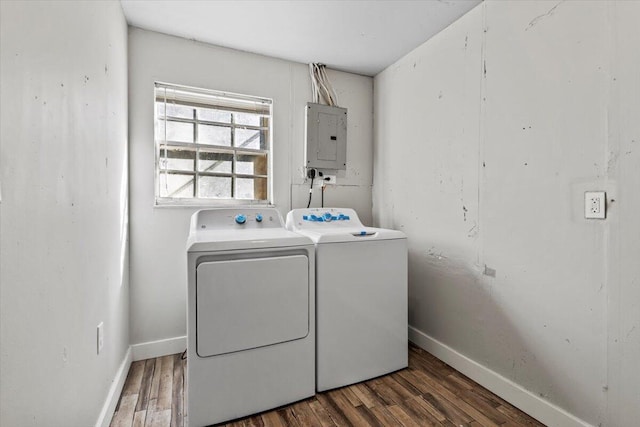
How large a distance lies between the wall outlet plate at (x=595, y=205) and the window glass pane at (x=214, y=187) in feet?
7.36

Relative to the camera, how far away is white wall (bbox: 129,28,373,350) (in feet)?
7.02

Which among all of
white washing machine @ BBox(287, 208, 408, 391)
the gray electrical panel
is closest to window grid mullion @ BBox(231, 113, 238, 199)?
→ the gray electrical panel

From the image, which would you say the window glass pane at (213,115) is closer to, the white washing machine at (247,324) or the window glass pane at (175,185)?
the window glass pane at (175,185)

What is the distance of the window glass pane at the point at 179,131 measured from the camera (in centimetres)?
230

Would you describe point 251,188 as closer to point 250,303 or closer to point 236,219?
point 236,219

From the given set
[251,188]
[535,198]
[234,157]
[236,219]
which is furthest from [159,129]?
[535,198]

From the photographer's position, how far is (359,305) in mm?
1849

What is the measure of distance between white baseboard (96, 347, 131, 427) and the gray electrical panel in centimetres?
191

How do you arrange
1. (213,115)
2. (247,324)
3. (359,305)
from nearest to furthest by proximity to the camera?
1. (247,324)
2. (359,305)
3. (213,115)

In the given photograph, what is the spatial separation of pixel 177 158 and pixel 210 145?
10.5 inches

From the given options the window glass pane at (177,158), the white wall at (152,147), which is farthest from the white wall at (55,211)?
the window glass pane at (177,158)

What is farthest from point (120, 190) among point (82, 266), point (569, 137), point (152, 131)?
point (569, 137)

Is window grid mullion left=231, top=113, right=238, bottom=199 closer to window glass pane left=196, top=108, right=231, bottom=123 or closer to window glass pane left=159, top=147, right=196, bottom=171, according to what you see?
window glass pane left=196, top=108, right=231, bottom=123

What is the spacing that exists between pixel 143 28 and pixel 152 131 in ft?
2.36
